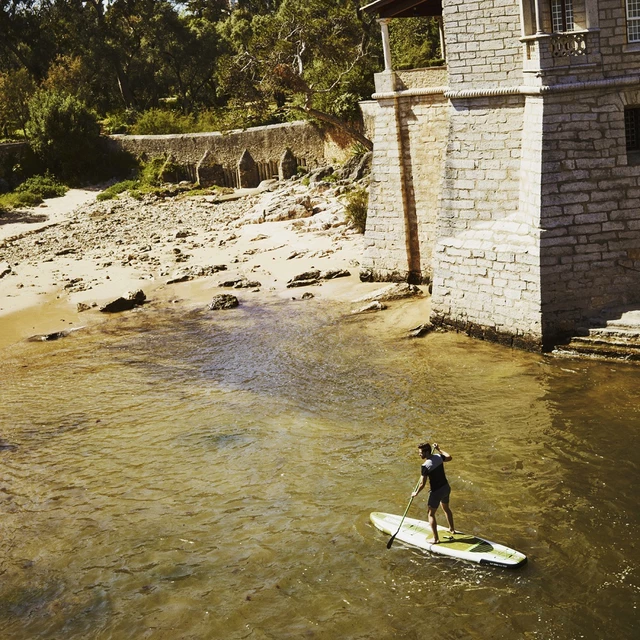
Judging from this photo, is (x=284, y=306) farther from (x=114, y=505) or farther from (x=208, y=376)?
(x=114, y=505)

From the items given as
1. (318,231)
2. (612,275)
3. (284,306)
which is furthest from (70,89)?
(612,275)

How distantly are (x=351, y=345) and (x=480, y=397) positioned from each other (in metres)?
4.00

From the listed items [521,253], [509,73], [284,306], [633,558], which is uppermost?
[509,73]

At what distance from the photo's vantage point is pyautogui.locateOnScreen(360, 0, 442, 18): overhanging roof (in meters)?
18.9

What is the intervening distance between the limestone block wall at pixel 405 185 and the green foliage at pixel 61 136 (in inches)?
1085

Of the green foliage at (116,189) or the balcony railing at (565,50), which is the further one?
the green foliage at (116,189)

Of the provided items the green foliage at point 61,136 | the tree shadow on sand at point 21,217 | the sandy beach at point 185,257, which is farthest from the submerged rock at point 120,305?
the green foliage at point 61,136

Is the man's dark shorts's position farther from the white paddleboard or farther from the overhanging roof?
the overhanging roof

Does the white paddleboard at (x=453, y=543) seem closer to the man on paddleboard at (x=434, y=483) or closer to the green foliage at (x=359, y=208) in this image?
the man on paddleboard at (x=434, y=483)

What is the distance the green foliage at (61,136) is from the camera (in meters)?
44.2

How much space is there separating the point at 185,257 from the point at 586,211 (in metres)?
14.4

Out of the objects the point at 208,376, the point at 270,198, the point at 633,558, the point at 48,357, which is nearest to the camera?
the point at 633,558

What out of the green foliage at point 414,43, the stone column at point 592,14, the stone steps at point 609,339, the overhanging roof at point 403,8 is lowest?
the stone steps at point 609,339

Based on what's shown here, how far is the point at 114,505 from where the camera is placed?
12.2m
